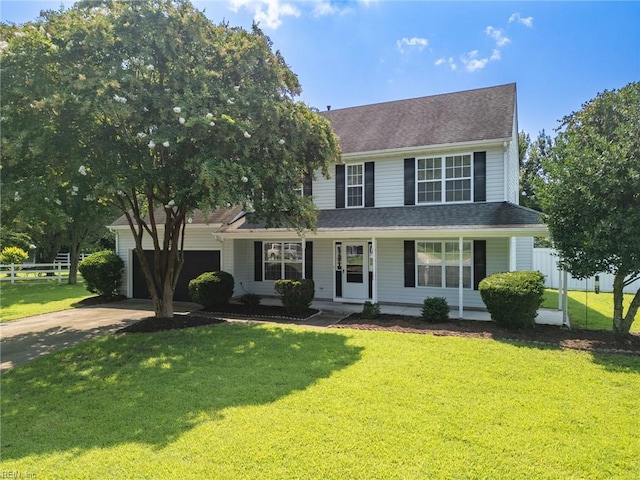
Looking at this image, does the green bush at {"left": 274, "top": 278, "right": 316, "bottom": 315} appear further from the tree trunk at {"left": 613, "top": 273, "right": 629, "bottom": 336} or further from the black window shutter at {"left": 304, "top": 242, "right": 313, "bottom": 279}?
the tree trunk at {"left": 613, "top": 273, "right": 629, "bottom": 336}

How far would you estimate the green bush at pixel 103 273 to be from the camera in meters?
15.3

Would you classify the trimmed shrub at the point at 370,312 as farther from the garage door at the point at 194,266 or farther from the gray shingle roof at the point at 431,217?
the garage door at the point at 194,266

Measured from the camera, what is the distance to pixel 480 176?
1191 centimetres

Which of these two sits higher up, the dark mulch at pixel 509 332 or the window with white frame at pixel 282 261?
the window with white frame at pixel 282 261

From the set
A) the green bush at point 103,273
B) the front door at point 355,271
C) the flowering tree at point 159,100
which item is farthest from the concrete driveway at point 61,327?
the front door at point 355,271

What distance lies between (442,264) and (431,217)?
1907mm

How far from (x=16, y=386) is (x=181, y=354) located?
2.58 metres

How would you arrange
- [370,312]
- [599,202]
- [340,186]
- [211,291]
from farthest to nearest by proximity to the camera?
[340,186]
[211,291]
[370,312]
[599,202]

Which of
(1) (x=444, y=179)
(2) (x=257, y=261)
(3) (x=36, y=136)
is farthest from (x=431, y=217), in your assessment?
(3) (x=36, y=136)

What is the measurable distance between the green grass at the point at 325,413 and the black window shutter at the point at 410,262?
5149 millimetres

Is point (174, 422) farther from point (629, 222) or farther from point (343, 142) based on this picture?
point (343, 142)

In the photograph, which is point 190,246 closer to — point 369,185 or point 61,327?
point 61,327

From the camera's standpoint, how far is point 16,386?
6125 mm

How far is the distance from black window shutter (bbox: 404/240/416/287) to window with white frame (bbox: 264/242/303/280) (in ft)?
13.6
